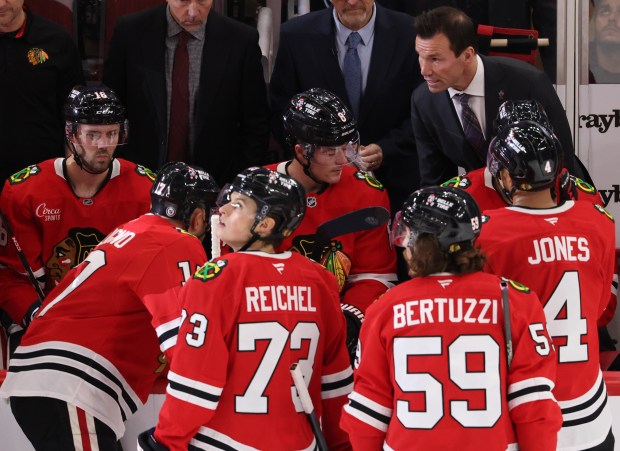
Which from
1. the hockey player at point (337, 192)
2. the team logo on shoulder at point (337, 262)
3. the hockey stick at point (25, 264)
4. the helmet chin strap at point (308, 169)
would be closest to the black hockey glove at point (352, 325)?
the hockey player at point (337, 192)

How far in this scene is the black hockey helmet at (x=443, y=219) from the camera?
2717mm

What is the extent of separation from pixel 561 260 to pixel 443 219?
0.43 metres

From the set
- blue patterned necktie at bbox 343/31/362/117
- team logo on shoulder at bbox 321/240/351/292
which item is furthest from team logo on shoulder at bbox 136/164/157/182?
blue patterned necktie at bbox 343/31/362/117

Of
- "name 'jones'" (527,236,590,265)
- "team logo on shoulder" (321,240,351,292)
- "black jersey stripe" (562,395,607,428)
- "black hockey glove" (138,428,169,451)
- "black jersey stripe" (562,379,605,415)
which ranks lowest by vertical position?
"black jersey stripe" (562,395,607,428)

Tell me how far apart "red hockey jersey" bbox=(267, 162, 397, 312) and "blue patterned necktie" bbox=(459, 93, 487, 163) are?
0.37m

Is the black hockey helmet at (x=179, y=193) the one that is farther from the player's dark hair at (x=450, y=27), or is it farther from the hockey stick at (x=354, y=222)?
the player's dark hair at (x=450, y=27)

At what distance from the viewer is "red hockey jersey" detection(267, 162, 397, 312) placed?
4016 millimetres

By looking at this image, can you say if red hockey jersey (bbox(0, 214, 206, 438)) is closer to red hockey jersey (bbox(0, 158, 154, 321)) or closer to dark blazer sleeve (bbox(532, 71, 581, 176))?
red hockey jersey (bbox(0, 158, 154, 321))

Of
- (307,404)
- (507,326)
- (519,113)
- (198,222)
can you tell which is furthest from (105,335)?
(519,113)

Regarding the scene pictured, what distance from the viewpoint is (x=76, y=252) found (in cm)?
421

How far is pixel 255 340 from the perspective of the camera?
2.83 metres

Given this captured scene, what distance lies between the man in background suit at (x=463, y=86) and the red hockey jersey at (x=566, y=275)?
3.20 feet

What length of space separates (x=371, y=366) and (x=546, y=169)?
728 mm

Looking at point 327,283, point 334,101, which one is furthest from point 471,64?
point 327,283
